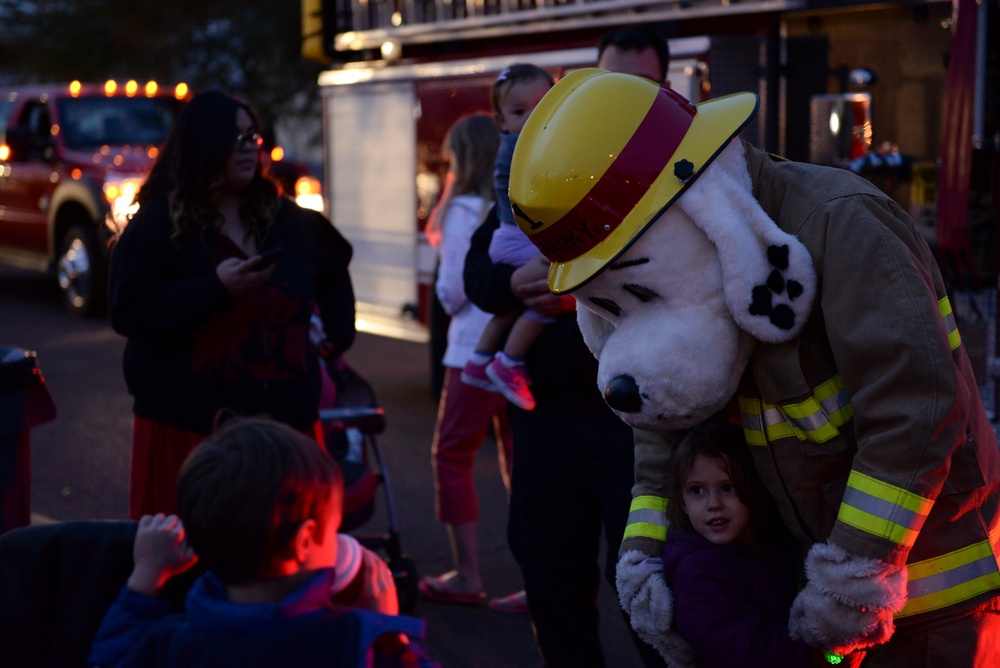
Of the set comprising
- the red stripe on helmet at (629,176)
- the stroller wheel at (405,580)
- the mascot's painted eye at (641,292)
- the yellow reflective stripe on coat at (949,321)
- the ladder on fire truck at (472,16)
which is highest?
the ladder on fire truck at (472,16)

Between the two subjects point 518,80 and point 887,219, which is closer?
point 887,219

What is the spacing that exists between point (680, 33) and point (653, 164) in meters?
5.25

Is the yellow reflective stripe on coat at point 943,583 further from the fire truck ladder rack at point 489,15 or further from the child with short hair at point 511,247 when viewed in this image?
the fire truck ladder rack at point 489,15

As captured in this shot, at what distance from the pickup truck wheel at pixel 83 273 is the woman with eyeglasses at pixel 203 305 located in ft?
28.3

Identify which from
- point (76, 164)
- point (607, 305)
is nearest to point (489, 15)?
point (76, 164)

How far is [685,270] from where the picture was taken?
2131mm

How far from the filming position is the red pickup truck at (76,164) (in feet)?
39.1

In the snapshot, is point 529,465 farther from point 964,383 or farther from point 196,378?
point 964,383

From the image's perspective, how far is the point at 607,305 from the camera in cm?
225

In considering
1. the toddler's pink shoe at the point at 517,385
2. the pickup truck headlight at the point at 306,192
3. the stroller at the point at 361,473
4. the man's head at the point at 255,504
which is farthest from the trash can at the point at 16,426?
the pickup truck headlight at the point at 306,192

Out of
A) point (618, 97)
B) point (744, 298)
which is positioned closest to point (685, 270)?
point (744, 298)

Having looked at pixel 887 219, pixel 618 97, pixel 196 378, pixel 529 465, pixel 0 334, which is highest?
pixel 618 97

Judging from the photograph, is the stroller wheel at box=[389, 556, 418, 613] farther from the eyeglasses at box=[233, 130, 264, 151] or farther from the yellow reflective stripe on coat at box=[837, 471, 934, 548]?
the yellow reflective stripe on coat at box=[837, 471, 934, 548]

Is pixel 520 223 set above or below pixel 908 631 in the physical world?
above
